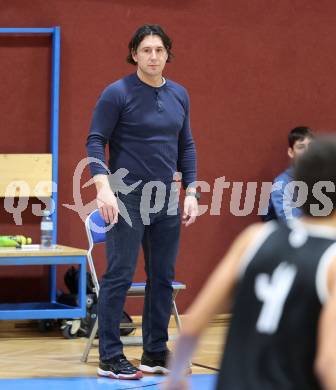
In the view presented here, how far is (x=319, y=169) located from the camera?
1.74 metres

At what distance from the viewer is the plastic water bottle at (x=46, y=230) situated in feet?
19.8

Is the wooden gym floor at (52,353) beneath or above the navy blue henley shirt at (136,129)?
beneath

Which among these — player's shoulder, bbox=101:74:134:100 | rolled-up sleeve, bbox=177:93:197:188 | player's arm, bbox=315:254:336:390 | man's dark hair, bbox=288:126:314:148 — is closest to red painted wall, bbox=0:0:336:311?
man's dark hair, bbox=288:126:314:148

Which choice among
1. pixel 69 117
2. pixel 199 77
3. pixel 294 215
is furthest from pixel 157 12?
pixel 294 215

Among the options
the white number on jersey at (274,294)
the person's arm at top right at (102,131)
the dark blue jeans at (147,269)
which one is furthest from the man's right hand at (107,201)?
the white number on jersey at (274,294)

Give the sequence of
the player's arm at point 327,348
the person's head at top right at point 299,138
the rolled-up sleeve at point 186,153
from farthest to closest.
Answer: the person's head at top right at point 299,138, the rolled-up sleeve at point 186,153, the player's arm at point 327,348

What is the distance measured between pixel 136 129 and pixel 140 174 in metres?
0.22

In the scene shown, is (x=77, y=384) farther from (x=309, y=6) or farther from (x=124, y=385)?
(x=309, y=6)

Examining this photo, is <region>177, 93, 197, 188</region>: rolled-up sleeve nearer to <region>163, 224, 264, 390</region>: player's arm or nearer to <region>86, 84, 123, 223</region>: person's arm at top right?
<region>86, 84, 123, 223</region>: person's arm at top right

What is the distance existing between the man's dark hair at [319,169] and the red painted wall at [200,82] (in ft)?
15.3

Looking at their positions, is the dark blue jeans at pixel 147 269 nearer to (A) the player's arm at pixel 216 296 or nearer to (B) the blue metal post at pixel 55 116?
(B) the blue metal post at pixel 55 116

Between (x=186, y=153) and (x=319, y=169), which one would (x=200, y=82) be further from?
(x=319, y=169)

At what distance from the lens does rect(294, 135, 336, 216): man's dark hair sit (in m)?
1.74

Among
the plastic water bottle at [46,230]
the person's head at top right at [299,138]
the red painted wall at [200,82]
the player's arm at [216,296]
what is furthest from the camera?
the person's head at top right at [299,138]
